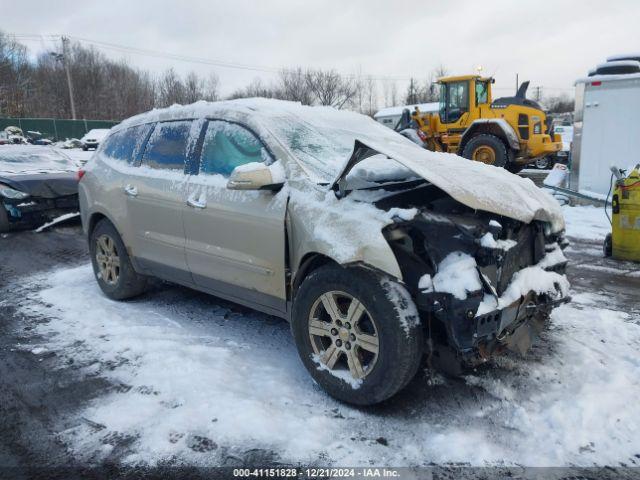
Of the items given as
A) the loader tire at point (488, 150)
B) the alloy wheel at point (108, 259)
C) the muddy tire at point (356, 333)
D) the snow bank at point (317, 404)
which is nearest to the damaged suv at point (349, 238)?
the muddy tire at point (356, 333)

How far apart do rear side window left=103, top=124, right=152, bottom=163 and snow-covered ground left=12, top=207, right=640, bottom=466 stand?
5.21 feet

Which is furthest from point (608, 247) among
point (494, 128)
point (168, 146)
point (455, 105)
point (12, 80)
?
point (12, 80)

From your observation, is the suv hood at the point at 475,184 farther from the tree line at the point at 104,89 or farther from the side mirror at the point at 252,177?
the tree line at the point at 104,89

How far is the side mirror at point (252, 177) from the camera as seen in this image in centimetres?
313

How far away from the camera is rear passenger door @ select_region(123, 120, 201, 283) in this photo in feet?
13.1

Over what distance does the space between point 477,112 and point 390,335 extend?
13.3m

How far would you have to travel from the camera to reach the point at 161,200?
13.4 ft

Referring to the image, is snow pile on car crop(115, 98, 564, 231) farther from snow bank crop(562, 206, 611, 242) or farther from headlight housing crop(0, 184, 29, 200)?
headlight housing crop(0, 184, 29, 200)

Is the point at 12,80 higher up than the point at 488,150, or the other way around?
the point at 12,80

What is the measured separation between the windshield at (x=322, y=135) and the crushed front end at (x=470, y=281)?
66cm

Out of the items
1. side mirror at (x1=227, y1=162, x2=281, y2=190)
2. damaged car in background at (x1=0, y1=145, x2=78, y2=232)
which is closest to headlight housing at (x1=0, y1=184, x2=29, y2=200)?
damaged car in background at (x1=0, y1=145, x2=78, y2=232)

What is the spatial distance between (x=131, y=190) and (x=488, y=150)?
11.4 metres

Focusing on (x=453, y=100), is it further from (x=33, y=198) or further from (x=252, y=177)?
(x=252, y=177)

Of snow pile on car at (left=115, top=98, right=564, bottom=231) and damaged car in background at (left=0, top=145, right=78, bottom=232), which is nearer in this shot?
snow pile on car at (left=115, top=98, right=564, bottom=231)
